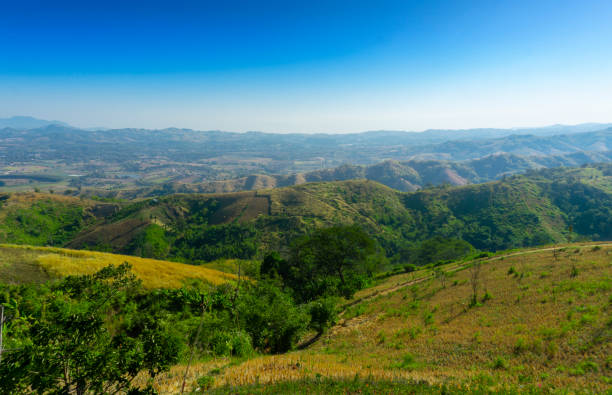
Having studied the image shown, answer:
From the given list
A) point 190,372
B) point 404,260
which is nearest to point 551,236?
point 404,260

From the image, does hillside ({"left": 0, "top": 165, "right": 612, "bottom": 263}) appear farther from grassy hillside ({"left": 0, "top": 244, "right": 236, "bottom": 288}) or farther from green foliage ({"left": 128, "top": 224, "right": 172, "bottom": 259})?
grassy hillside ({"left": 0, "top": 244, "right": 236, "bottom": 288})

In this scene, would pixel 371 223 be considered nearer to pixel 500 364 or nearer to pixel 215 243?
pixel 215 243

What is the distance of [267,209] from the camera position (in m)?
188

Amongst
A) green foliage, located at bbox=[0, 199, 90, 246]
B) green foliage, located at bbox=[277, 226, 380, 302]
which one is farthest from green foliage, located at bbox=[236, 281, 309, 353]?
green foliage, located at bbox=[0, 199, 90, 246]

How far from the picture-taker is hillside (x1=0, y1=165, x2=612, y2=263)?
14175 cm

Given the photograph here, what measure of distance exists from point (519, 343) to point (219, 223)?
18162 centimetres

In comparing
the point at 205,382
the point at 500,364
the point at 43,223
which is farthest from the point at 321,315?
the point at 43,223

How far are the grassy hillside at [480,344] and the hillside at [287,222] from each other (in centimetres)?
10235

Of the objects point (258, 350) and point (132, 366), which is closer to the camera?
Result: point (132, 366)

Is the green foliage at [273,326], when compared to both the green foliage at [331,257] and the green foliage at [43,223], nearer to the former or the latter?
the green foliage at [331,257]

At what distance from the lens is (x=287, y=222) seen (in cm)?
16450

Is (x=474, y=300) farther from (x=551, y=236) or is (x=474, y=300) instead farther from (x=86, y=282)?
(x=551, y=236)

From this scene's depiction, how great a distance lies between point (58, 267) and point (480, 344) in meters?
44.6

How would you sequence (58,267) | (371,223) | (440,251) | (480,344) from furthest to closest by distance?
(371,223)
(440,251)
(58,267)
(480,344)
